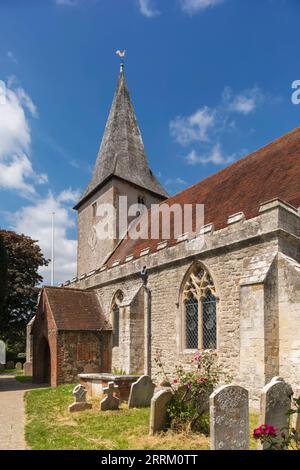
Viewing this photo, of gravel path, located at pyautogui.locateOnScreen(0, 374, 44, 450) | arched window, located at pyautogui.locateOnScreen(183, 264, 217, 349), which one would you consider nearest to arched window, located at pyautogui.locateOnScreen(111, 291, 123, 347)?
gravel path, located at pyautogui.locateOnScreen(0, 374, 44, 450)

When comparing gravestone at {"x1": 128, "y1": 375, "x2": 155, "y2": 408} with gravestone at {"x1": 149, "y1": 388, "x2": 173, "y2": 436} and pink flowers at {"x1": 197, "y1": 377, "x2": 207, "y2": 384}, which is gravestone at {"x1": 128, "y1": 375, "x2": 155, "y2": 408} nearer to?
gravestone at {"x1": 149, "y1": 388, "x2": 173, "y2": 436}

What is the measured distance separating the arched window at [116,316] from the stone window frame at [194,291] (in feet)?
14.5

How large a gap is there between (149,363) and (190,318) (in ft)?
9.14

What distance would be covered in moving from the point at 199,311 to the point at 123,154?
50.9 ft

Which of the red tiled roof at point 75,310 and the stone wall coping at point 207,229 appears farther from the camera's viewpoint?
the red tiled roof at point 75,310

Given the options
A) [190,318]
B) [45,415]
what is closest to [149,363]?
[190,318]

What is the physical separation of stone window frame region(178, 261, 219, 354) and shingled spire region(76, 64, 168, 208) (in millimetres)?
12554

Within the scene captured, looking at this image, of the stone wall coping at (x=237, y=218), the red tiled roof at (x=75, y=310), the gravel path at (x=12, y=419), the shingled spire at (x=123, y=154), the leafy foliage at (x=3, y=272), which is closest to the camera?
the gravel path at (x=12, y=419)

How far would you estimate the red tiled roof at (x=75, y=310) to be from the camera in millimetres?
15852

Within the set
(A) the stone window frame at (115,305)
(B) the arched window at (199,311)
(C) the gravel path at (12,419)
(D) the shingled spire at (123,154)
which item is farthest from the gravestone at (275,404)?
(D) the shingled spire at (123,154)

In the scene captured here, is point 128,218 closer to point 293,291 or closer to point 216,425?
point 293,291

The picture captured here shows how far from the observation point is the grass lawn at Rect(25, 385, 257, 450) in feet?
21.2

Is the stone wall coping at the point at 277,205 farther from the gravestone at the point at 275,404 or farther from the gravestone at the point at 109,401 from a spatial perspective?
the gravestone at the point at 109,401

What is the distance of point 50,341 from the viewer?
15.6 meters
